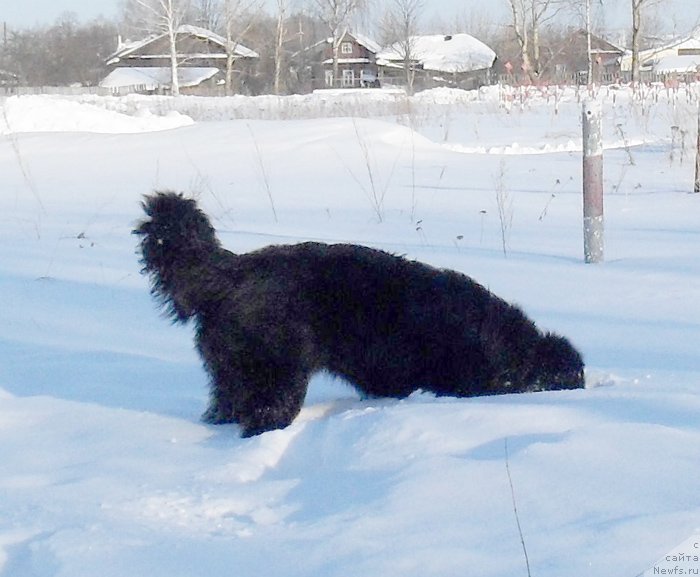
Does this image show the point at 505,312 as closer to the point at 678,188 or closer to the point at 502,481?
the point at 502,481

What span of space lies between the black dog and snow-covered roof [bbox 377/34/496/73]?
55461mm

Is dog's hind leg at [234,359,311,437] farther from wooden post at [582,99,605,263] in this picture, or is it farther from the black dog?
wooden post at [582,99,605,263]

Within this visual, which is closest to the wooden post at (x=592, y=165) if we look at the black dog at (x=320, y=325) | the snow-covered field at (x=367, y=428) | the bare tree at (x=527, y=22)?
the snow-covered field at (x=367, y=428)

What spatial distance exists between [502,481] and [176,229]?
1562mm

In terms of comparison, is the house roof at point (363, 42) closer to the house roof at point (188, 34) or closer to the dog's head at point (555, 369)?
the house roof at point (188, 34)

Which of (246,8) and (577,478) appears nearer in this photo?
(577,478)

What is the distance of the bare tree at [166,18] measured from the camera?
48.8m

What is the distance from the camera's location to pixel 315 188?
9.16m

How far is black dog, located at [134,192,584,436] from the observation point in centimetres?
317

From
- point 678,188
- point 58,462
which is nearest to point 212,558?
point 58,462

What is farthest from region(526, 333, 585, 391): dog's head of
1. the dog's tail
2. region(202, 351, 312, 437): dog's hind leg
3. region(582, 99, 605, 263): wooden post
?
region(582, 99, 605, 263): wooden post

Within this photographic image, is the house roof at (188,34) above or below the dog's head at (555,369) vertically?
above

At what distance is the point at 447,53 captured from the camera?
59.3 meters

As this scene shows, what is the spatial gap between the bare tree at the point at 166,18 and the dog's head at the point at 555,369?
154ft
